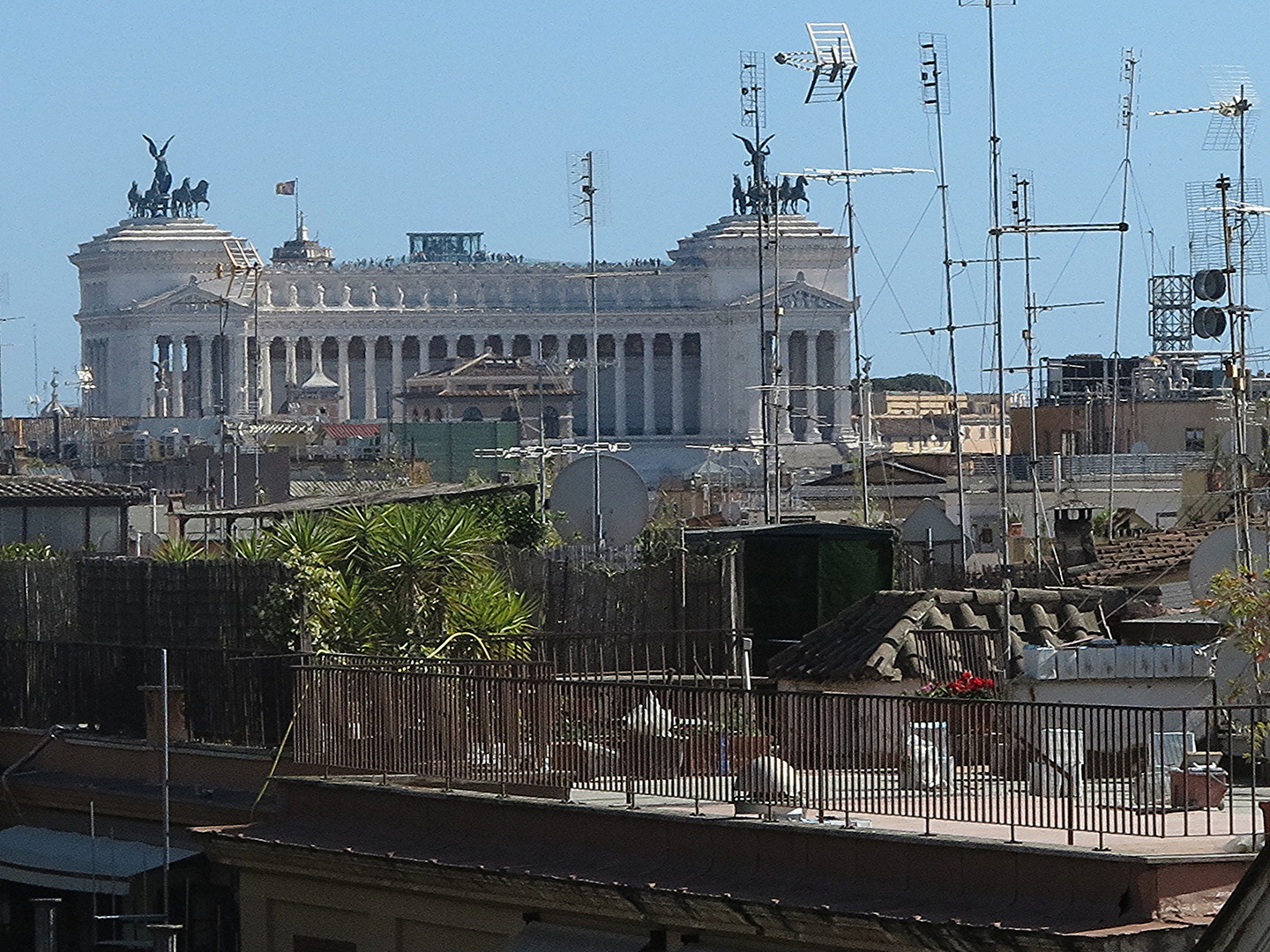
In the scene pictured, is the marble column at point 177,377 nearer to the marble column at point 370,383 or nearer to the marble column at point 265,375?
the marble column at point 265,375

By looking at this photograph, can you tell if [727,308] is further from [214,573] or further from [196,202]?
[214,573]

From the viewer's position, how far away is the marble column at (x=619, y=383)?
142750mm

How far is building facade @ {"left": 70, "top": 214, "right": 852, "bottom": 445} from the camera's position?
463 ft

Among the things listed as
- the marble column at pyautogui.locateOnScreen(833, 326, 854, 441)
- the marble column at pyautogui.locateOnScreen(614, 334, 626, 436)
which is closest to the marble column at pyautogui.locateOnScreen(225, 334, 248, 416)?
the marble column at pyautogui.locateOnScreen(614, 334, 626, 436)

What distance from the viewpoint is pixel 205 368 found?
141 meters

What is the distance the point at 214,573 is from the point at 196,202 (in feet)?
470

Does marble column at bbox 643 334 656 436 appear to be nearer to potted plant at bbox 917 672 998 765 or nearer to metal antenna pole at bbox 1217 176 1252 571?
metal antenna pole at bbox 1217 176 1252 571

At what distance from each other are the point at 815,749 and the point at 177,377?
131573mm

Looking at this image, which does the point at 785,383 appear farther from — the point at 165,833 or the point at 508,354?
the point at 165,833

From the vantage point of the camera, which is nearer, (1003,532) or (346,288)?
(1003,532)

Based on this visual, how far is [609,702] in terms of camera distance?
54.2 ft

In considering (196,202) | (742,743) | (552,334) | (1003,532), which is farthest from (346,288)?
(742,743)

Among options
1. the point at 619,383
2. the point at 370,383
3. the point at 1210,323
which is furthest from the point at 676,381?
the point at 1210,323

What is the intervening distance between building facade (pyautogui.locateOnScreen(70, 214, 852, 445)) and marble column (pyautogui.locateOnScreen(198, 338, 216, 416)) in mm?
100
